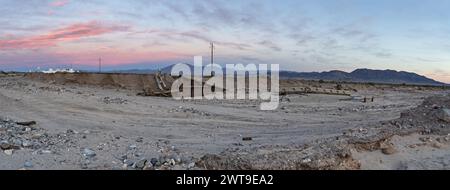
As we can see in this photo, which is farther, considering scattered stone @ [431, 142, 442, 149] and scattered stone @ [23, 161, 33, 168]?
scattered stone @ [431, 142, 442, 149]

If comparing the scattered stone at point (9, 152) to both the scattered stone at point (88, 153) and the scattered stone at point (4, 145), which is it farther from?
the scattered stone at point (88, 153)

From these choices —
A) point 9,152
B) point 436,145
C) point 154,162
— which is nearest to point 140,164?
point 154,162

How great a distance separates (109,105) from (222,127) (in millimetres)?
5727

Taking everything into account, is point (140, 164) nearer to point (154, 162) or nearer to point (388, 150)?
point (154, 162)

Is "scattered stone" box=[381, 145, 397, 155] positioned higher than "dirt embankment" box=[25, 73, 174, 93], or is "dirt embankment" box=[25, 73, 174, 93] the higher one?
"dirt embankment" box=[25, 73, 174, 93]

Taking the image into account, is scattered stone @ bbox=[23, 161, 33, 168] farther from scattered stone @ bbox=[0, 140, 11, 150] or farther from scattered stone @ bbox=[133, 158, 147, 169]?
scattered stone @ bbox=[133, 158, 147, 169]

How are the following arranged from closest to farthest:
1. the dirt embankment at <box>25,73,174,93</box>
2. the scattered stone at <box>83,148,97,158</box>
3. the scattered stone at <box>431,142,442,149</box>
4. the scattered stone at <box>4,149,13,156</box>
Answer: the scattered stone at <box>4,149,13,156</box>
the scattered stone at <box>83,148,97,158</box>
the scattered stone at <box>431,142,442,149</box>
the dirt embankment at <box>25,73,174,93</box>

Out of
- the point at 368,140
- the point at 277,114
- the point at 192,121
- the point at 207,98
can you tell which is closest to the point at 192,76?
the point at 207,98

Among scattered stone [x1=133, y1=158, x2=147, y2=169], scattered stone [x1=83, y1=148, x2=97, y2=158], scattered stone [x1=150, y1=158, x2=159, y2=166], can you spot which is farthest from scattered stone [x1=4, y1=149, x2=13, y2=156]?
scattered stone [x1=150, y1=158, x2=159, y2=166]

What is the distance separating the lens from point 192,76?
29828mm

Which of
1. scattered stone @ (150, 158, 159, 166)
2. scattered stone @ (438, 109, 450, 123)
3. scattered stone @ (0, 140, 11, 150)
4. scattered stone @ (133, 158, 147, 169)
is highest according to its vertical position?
scattered stone @ (438, 109, 450, 123)

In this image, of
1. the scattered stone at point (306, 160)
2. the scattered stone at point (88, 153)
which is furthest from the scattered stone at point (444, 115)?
the scattered stone at point (88, 153)
